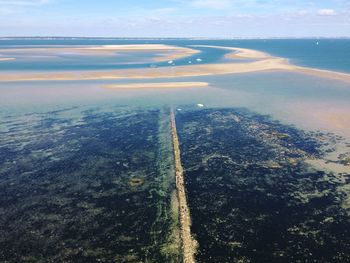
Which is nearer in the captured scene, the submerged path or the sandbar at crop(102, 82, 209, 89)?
the submerged path

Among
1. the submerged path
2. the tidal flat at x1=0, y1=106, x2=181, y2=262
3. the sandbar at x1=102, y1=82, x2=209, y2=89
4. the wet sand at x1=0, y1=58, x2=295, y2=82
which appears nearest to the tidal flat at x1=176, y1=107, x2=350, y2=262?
the submerged path

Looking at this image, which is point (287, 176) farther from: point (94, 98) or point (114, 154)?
point (94, 98)

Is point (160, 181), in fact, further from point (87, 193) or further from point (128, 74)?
point (128, 74)

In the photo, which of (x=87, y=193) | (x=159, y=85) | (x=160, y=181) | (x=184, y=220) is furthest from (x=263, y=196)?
(x=159, y=85)

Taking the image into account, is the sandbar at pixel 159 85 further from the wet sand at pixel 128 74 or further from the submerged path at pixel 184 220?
the submerged path at pixel 184 220

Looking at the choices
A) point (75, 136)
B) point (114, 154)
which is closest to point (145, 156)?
point (114, 154)

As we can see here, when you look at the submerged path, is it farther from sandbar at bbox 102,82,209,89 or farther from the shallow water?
sandbar at bbox 102,82,209,89
